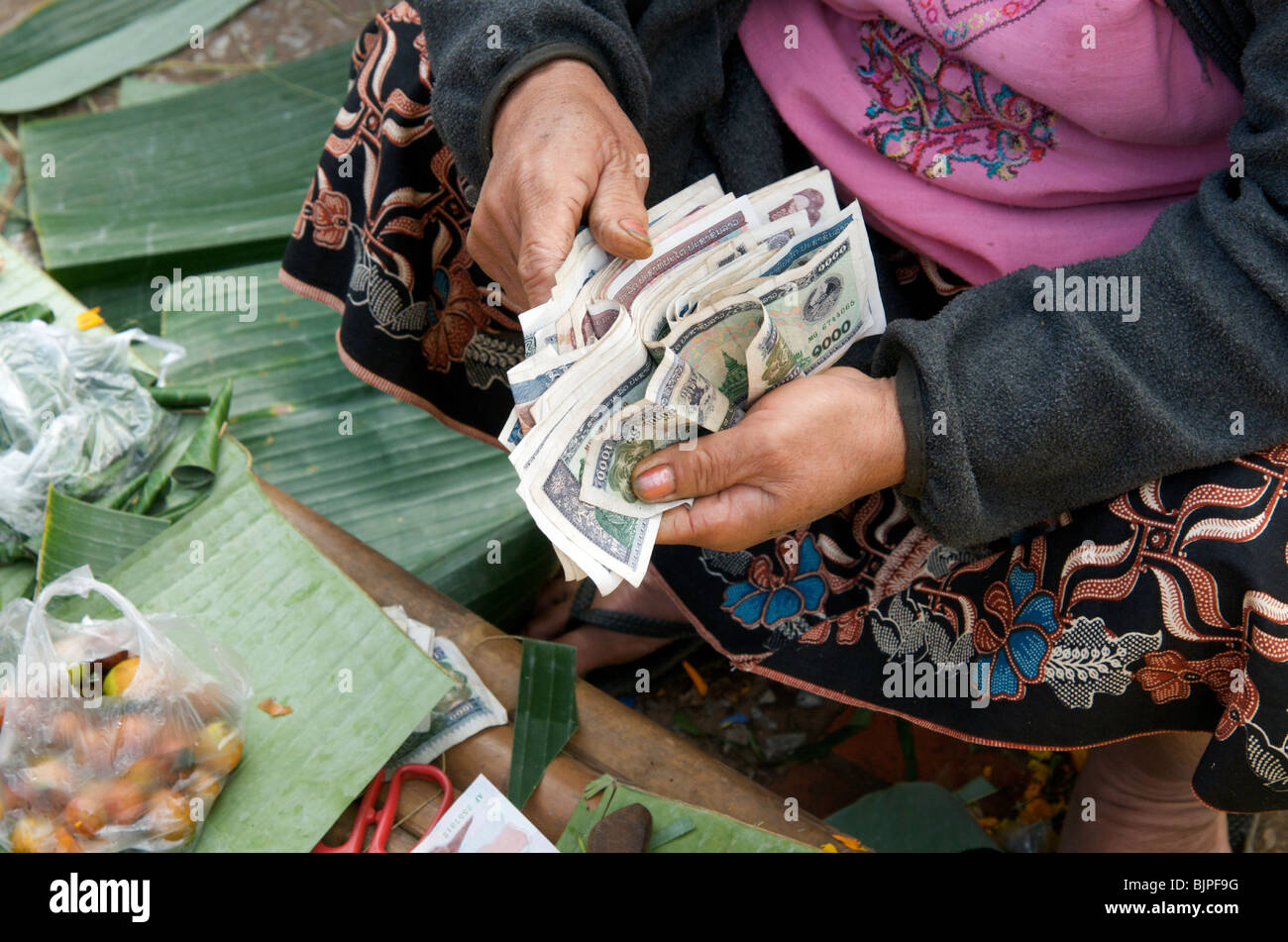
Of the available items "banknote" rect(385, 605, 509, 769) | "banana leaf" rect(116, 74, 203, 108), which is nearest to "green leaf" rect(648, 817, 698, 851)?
"banknote" rect(385, 605, 509, 769)

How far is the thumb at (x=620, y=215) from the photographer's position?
0.99 meters

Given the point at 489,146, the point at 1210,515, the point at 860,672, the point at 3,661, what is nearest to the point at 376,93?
the point at 489,146

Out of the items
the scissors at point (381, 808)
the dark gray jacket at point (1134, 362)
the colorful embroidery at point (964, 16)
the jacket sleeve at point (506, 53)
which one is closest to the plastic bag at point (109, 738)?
the scissors at point (381, 808)

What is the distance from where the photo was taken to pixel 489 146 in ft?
3.69

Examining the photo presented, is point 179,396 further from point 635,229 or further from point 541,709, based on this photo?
point 635,229

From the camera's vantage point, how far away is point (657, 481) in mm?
976

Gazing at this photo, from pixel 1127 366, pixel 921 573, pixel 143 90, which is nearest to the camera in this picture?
pixel 1127 366

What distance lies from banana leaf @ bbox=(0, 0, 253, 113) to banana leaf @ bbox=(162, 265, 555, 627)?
3.43ft

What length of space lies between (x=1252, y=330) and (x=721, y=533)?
0.54m

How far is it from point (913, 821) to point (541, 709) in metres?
0.64

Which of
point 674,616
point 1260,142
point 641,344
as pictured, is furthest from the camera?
point 674,616

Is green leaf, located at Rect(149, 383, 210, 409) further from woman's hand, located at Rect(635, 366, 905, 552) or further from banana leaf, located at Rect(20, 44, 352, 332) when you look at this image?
woman's hand, located at Rect(635, 366, 905, 552)

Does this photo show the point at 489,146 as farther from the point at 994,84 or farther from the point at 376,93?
the point at 994,84

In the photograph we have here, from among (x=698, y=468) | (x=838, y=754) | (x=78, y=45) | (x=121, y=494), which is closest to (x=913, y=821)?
(x=838, y=754)
